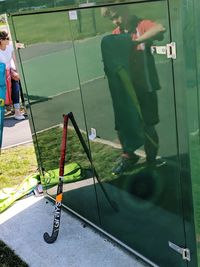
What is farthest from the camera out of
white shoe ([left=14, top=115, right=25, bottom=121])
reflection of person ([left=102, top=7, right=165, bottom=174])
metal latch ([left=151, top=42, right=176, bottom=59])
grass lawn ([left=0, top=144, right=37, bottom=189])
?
white shoe ([left=14, top=115, right=25, bottom=121])

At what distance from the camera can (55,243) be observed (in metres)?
3.98

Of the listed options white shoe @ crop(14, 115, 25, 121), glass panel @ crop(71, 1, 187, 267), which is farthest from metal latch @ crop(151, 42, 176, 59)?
white shoe @ crop(14, 115, 25, 121)

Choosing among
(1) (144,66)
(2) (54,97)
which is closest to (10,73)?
(2) (54,97)

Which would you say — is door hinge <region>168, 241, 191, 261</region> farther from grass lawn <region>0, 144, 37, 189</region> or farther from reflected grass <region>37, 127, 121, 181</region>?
grass lawn <region>0, 144, 37, 189</region>

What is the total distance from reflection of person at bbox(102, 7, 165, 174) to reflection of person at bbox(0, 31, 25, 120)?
18.6ft

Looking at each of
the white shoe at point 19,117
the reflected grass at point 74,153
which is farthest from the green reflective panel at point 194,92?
the white shoe at point 19,117

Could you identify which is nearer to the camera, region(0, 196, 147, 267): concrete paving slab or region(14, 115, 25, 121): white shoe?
region(0, 196, 147, 267): concrete paving slab

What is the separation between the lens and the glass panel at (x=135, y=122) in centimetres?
267

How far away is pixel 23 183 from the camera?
5.10 metres

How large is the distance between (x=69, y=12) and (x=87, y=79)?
515 millimetres

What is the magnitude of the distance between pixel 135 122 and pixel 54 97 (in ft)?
3.85

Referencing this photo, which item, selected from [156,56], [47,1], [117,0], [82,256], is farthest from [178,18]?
[82,256]

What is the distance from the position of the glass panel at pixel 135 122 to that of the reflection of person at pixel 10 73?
5.20m

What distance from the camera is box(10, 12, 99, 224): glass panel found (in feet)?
11.7
